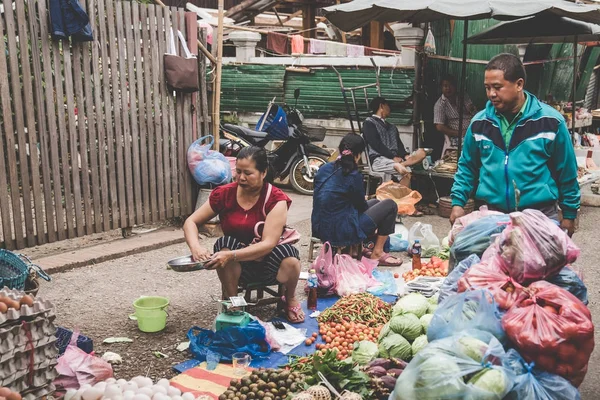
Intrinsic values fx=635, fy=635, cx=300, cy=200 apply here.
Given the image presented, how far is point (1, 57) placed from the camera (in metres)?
6.06

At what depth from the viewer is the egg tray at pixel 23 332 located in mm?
3234

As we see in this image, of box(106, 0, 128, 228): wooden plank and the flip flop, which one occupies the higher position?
box(106, 0, 128, 228): wooden plank

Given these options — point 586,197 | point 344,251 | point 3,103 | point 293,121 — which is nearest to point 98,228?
point 3,103

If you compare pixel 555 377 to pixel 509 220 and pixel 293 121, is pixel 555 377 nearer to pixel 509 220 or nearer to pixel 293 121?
pixel 509 220

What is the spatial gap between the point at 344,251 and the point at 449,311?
3515mm

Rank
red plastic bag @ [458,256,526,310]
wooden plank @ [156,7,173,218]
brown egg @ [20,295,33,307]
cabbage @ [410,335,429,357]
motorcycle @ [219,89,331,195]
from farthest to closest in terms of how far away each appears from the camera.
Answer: motorcycle @ [219,89,331,195]
wooden plank @ [156,7,173,218]
cabbage @ [410,335,429,357]
brown egg @ [20,295,33,307]
red plastic bag @ [458,256,526,310]

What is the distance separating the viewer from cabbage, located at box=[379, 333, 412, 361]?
4.25 m

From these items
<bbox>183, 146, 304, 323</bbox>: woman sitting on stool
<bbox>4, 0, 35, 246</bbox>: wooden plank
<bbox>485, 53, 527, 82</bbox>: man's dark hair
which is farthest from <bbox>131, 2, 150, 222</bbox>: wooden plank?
<bbox>485, 53, 527, 82</bbox>: man's dark hair

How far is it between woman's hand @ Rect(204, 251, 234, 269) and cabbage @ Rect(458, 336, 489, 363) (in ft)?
7.27

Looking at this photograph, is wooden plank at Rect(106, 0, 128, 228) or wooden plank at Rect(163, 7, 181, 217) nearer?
wooden plank at Rect(106, 0, 128, 228)

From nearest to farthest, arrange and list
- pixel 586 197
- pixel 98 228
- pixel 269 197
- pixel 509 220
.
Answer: pixel 509 220 < pixel 269 197 < pixel 98 228 < pixel 586 197

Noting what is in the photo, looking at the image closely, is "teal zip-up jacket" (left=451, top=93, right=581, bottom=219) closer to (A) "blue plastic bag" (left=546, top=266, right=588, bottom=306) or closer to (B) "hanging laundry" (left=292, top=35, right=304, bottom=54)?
(A) "blue plastic bag" (left=546, top=266, right=588, bottom=306)

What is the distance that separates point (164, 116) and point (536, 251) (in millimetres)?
5603

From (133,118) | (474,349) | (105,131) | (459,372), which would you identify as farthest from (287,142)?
(459,372)
